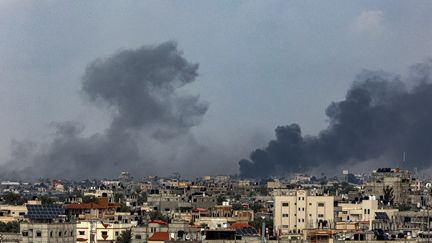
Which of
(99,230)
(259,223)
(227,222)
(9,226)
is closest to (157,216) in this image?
(259,223)

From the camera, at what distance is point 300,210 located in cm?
15425

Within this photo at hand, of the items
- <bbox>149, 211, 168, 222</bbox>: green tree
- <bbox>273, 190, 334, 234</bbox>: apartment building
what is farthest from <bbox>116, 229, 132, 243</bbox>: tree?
<bbox>149, 211, 168, 222</bbox>: green tree

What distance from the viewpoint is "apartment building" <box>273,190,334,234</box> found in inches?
6024

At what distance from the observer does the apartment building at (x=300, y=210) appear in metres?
153

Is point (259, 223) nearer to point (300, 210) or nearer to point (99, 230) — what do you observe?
point (300, 210)

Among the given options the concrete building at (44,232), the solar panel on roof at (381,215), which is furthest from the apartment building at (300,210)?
the concrete building at (44,232)

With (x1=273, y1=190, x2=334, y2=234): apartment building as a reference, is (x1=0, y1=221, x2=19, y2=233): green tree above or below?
below

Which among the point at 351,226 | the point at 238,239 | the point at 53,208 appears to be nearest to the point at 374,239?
the point at 238,239

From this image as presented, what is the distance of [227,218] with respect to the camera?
16850 centimetres

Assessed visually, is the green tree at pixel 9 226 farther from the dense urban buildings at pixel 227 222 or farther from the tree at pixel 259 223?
the tree at pixel 259 223

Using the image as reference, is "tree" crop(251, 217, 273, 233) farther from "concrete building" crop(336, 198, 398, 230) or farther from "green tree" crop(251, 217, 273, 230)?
"concrete building" crop(336, 198, 398, 230)

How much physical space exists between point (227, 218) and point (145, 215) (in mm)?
9172

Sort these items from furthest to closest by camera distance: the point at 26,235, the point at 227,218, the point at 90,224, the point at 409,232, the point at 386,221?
the point at 227,218 → the point at 386,221 → the point at 90,224 → the point at 409,232 → the point at 26,235

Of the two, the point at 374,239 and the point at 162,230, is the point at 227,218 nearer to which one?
the point at 162,230
